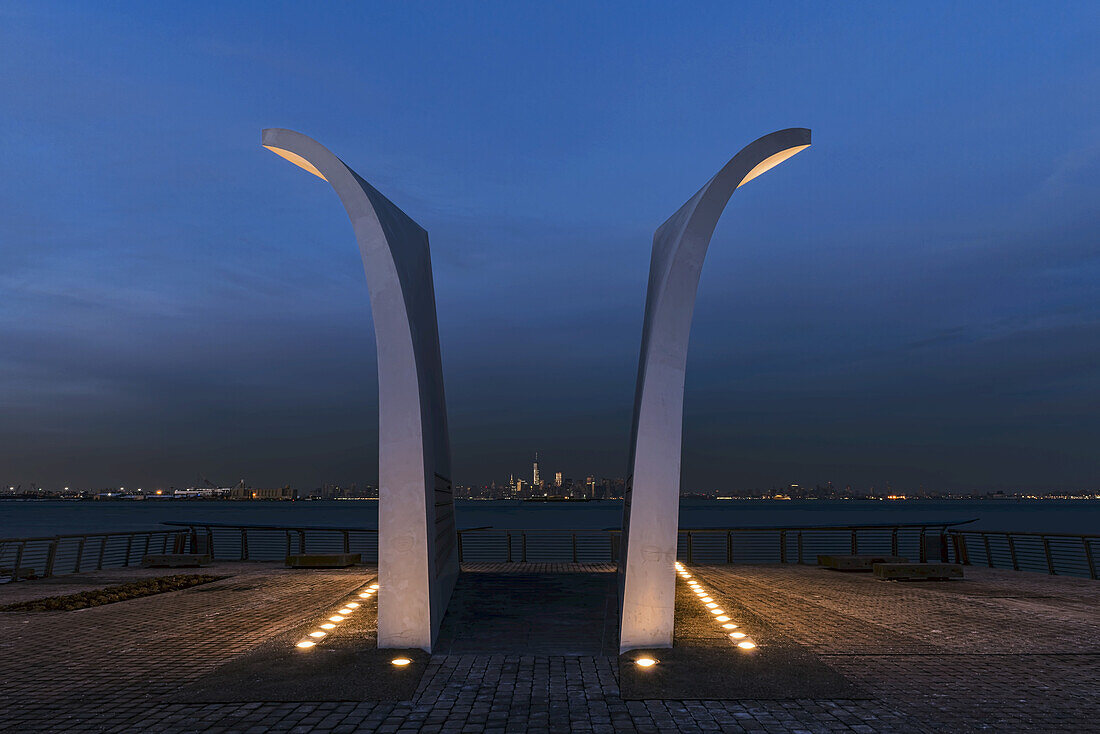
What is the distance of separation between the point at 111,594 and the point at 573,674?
9.50m

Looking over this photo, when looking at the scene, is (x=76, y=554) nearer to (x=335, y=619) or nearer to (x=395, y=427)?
(x=335, y=619)

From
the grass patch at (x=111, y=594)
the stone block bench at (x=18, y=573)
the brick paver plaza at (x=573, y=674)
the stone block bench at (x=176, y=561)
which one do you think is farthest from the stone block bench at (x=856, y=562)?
the stone block bench at (x=18, y=573)

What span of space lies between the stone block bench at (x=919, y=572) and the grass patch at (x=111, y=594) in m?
14.0

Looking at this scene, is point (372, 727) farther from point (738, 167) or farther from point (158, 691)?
point (738, 167)

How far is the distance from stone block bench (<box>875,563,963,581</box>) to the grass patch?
13974 millimetres

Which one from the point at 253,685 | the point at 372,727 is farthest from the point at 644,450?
the point at 253,685

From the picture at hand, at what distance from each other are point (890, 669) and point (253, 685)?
633 centimetres

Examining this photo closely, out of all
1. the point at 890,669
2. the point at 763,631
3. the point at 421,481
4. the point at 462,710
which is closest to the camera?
the point at 462,710

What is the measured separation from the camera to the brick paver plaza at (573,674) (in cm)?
572

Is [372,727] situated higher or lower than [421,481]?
lower

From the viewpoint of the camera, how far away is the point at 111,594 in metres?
12.4

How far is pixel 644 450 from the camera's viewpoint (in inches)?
328

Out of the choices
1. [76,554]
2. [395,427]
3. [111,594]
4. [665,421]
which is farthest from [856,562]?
[76,554]

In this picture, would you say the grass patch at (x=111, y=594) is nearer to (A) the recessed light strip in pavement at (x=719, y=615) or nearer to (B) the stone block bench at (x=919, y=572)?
(A) the recessed light strip in pavement at (x=719, y=615)
